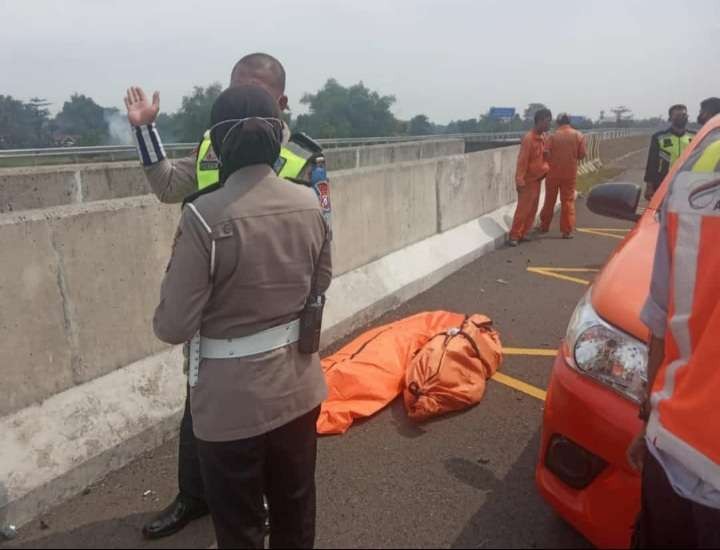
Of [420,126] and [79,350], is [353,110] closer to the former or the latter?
[420,126]

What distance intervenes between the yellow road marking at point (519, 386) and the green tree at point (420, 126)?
67.4 m

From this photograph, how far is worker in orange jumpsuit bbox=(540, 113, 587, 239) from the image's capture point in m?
10.3

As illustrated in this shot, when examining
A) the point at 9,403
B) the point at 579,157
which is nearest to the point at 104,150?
→ the point at 579,157

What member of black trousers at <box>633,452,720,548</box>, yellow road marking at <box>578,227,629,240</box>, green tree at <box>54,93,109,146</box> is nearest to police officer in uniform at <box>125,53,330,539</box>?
black trousers at <box>633,452,720,548</box>

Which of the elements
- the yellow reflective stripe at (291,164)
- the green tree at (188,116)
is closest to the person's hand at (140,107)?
the yellow reflective stripe at (291,164)

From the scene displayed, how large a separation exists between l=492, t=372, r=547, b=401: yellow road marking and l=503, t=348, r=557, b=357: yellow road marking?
1.63 ft

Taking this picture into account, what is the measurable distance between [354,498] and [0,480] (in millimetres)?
1645

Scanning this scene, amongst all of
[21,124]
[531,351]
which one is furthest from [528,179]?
[21,124]

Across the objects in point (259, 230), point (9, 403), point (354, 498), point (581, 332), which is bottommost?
point (354, 498)

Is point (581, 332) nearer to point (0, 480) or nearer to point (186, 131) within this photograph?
point (0, 480)

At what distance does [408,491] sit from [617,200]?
2091mm

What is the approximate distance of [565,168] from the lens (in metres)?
10.4

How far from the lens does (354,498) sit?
3160mm

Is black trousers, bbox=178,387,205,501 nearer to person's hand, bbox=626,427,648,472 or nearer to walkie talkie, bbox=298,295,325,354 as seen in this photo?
walkie talkie, bbox=298,295,325,354
